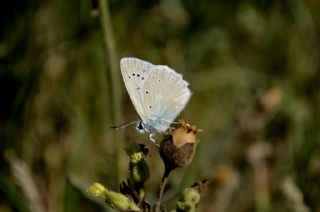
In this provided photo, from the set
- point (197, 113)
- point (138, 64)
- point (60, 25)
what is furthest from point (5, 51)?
point (138, 64)

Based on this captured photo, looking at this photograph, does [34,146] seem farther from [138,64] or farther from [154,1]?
[138,64]

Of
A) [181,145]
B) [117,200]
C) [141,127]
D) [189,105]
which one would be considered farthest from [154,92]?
[189,105]

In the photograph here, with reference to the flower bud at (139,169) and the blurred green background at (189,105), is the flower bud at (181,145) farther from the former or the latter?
the blurred green background at (189,105)

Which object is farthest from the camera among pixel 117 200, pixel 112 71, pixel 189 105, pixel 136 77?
pixel 189 105

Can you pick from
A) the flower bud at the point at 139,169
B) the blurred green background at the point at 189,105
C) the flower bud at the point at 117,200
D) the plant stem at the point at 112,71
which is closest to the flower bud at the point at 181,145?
the flower bud at the point at 139,169

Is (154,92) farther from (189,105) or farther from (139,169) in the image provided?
(189,105)

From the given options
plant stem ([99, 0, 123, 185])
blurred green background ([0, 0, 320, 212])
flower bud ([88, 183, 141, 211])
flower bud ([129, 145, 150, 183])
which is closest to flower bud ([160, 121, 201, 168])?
flower bud ([129, 145, 150, 183])
